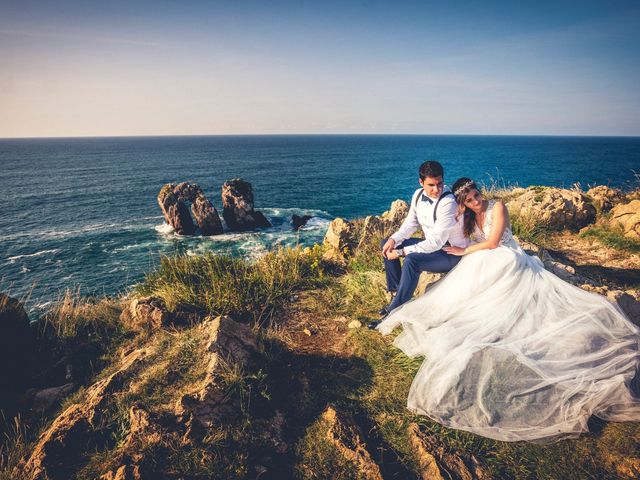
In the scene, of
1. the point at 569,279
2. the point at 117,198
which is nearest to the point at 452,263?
the point at 569,279

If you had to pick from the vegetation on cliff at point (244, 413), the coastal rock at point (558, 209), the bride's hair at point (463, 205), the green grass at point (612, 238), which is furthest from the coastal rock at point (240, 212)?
the bride's hair at point (463, 205)

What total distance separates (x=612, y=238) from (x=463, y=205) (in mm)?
6622

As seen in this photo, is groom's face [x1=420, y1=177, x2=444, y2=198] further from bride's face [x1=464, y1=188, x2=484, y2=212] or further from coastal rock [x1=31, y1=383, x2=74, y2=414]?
coastal rock [x1=31, y1=383, x2=74, y2=414]

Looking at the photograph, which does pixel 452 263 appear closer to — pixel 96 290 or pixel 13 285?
Result: pixel 96 290

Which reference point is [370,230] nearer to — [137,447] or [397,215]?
[397,215]

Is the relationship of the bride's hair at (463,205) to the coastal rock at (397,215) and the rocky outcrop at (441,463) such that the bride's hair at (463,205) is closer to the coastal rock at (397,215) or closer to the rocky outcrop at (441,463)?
the rocky outcrop at (441,463)

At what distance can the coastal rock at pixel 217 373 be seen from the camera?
3225 mm

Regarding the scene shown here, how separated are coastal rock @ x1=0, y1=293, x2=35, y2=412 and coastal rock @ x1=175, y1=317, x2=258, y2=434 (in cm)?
272

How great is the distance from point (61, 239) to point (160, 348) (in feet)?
108

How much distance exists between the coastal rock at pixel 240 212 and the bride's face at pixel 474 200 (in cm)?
3001

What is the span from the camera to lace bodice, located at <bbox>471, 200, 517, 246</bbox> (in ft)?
15.4

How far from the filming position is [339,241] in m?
8.47

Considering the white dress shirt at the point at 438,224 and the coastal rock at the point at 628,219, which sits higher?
the white dress shirt at the point at 438,224

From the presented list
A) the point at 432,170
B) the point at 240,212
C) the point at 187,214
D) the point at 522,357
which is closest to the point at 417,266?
the point at 432,170
